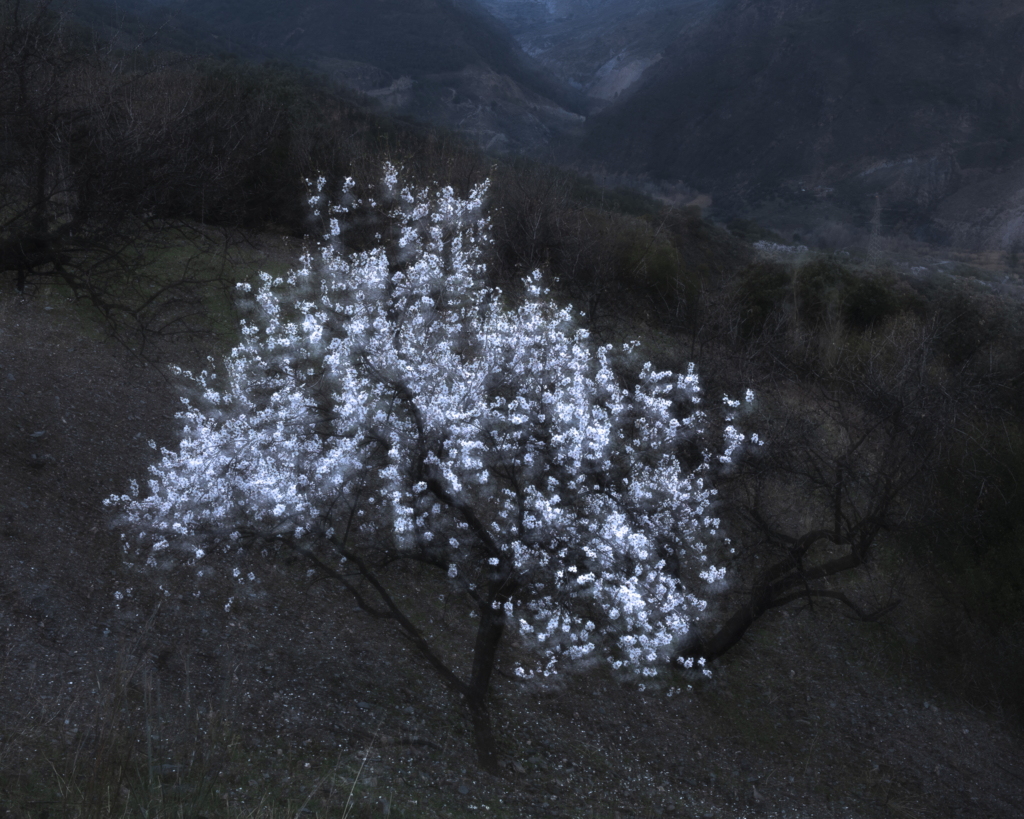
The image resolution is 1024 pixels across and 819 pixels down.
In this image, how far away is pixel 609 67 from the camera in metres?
60.1

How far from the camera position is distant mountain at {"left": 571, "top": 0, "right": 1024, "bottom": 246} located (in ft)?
113

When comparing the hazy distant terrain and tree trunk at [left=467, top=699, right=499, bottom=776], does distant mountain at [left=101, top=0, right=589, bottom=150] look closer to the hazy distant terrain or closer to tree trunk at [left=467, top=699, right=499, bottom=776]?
the hazy distant terrain

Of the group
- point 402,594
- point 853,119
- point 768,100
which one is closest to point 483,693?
point 402,594

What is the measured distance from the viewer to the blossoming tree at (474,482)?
630 centimetres

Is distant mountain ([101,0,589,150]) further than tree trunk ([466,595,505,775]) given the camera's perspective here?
Yes

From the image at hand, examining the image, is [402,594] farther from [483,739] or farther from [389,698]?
[483,739]

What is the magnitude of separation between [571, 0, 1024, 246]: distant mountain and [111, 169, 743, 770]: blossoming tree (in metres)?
29.0

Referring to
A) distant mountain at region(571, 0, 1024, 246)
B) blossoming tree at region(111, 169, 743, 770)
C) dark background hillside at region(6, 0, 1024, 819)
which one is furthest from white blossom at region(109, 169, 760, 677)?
distant mountain at region(571, 0, 1024, 246)

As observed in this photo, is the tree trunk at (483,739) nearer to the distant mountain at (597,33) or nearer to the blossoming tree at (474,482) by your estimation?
the blossoming tree at (474,482)

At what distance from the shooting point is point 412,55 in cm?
4562

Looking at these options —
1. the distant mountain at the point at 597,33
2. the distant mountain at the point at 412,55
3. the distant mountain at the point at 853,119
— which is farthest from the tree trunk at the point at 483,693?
the distant mountain at the point at 597,33

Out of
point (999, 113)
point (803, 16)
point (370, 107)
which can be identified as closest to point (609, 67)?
point (803, 16)

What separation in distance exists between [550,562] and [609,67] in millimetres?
62194

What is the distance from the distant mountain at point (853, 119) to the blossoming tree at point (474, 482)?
95.0ft
